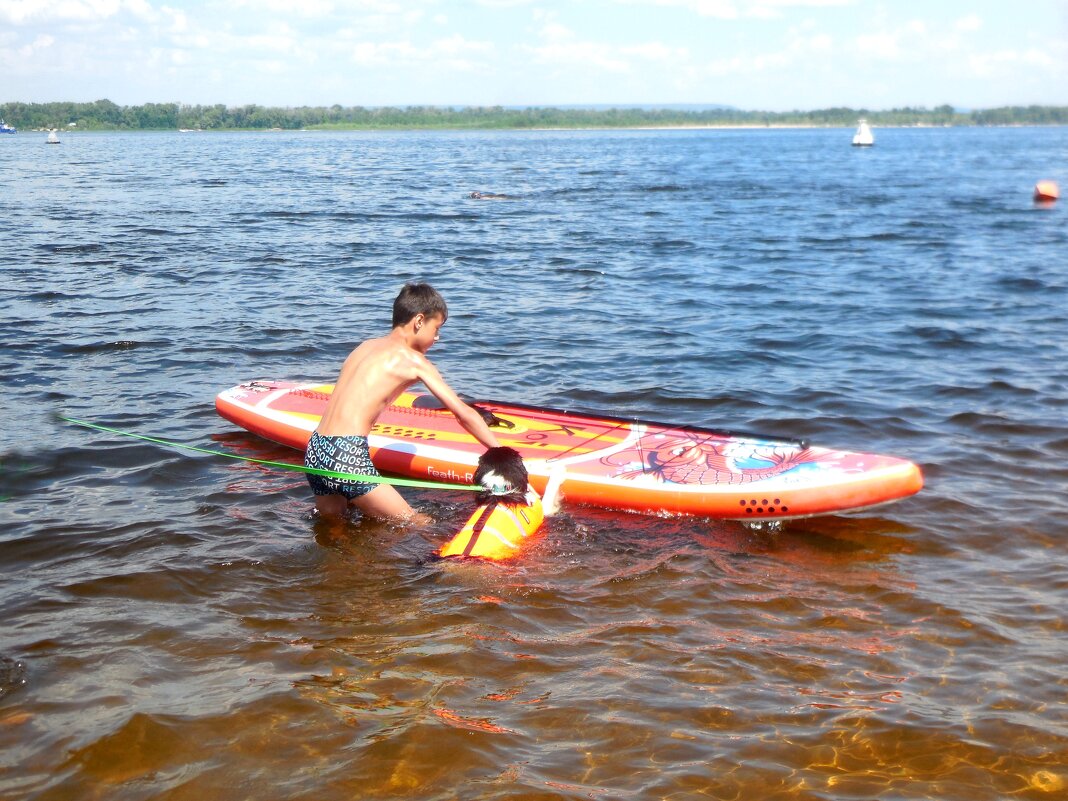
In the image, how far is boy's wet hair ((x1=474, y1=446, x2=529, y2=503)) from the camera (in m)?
6.36

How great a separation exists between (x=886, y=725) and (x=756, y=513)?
2435mm

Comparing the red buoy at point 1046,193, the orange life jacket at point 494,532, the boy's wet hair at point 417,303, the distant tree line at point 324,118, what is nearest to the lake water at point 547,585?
the orange life jacket at point 494,532

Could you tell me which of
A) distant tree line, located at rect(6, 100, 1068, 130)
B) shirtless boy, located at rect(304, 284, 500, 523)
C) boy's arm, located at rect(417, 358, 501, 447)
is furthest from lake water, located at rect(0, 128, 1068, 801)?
distant tree line, located at rect(6, 100, 1068, 130)

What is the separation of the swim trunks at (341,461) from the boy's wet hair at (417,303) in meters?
0.86

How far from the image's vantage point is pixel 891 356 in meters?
11.6

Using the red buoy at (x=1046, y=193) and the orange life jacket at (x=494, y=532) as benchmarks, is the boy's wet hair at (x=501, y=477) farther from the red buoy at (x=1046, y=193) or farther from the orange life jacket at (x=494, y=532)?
the red buoy at (x=1046, y=193)

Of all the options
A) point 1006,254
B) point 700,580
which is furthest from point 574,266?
point 700,580

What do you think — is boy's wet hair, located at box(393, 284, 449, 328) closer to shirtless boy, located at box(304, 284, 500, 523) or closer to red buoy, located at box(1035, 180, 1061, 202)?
shirtless boy, located at box(304, 284, 500, 523)

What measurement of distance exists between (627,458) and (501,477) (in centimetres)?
134

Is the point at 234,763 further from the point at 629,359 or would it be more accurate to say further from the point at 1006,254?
the point at 1006,254

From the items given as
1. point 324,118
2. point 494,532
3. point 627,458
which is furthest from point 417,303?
point 324,118

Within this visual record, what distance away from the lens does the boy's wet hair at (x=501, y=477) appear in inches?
250

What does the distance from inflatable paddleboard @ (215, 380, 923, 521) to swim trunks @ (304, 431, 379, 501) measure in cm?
113

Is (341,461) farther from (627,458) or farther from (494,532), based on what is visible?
(627,458)
